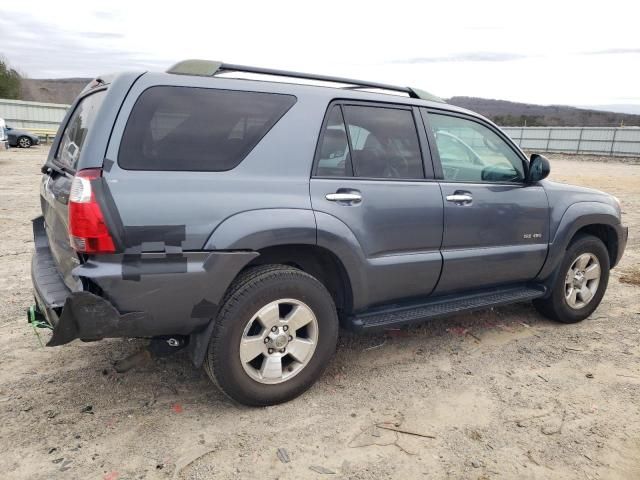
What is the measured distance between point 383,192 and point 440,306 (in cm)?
98

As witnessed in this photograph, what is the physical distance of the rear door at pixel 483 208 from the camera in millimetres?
3619

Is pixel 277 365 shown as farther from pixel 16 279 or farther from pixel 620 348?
pixel 16 279

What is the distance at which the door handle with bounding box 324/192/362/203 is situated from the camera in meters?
3.06

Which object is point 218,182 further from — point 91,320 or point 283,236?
point 91,320

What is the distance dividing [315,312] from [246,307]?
1.50 ft

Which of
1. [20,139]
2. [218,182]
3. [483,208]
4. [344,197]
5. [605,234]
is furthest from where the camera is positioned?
[20,139]

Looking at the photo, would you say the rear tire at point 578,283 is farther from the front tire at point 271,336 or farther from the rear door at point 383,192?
the front tire at point 271,336

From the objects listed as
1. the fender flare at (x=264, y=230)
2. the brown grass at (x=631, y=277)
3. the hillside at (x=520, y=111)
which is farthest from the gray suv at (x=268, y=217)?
the hillside at (x=520, y=111)

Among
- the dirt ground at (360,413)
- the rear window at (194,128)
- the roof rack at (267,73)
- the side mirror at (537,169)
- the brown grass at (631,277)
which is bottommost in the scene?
the dirt ground at (360,413)

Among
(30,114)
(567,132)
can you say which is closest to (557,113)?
(567,132)

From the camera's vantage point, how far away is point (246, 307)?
2.79 meters

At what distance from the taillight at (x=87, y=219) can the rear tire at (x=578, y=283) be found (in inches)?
140

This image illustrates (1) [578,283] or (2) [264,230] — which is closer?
(2) [264,230]

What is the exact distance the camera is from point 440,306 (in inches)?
144
